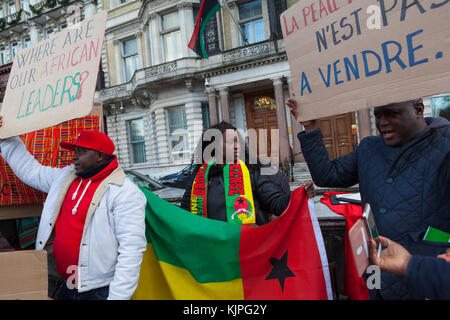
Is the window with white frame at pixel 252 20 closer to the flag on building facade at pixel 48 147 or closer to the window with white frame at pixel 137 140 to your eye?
the window with white frame at pixel 137 140

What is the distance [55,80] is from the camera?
75.4 inches

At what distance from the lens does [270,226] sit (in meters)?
1.82

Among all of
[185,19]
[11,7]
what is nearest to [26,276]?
[185,19]

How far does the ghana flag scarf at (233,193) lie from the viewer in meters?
2.06

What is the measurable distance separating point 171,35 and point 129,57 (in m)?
3.98

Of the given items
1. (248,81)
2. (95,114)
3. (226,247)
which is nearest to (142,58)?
(248,81)

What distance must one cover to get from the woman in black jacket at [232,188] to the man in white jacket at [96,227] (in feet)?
1.88

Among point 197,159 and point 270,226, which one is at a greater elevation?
point 197,159

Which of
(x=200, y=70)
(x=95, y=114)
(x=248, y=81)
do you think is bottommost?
(x=95, y=114)

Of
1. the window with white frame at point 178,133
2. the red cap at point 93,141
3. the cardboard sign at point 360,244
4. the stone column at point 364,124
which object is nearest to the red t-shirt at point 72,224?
the red cap at point 93,141

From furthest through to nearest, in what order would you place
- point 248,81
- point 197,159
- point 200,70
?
point 200,70 < point 248,81 < point 197,159

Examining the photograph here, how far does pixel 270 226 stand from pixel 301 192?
292 mm
